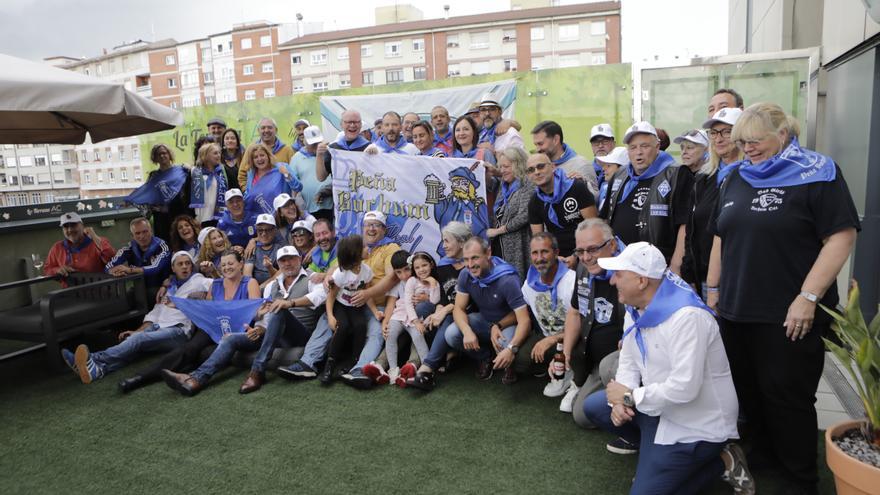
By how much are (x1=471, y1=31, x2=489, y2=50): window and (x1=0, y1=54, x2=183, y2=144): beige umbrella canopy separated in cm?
6416

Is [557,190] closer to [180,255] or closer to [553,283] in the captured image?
[553,283]

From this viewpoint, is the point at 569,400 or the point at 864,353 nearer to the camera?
the point at 864,353

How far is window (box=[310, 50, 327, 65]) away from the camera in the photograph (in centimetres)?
7231

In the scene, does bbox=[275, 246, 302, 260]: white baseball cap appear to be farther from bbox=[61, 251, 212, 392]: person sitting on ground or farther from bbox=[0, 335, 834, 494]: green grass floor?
bbox=[0, 335, 834, 494]: green grass floor

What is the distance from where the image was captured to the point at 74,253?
6.25m

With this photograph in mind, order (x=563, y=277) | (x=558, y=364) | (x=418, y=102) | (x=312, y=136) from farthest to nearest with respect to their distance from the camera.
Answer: (x=418, y=102)
(x=312, y=136)
(x=563, y=277)
(x=558, y=364)

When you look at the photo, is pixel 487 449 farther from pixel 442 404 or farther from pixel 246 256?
pixel 246 256

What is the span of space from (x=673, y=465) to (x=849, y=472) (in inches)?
26.0

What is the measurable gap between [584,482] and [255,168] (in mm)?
4914

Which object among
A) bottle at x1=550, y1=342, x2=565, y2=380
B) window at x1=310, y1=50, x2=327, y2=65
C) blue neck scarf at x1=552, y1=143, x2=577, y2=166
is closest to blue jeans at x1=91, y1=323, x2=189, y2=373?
bottle at x1=550, y1=342, x2=565, y2=380

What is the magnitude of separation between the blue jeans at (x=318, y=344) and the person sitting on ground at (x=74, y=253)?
2791 millimetres

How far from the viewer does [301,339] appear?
5.32 meters

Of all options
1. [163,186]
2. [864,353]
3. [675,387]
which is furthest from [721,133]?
[163,186]

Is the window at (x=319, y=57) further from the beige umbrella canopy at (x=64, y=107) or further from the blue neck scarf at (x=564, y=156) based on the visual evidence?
the blue neck scarf at (x=564, y=156)
